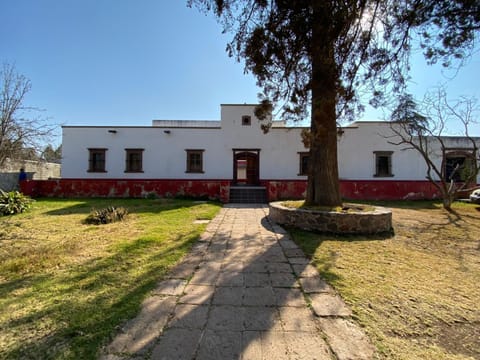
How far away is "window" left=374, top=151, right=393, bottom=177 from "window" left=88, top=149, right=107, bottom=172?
52.0 feet

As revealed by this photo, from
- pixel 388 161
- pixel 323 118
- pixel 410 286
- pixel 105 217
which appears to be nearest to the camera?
pixel 410 286

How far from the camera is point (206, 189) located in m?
11.3

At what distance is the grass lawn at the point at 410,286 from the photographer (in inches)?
69.3

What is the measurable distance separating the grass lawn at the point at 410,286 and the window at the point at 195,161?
30.8 ft

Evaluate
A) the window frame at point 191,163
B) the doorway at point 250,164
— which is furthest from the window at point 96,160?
the doorway at point 250,164

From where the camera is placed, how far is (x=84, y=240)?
171 inches

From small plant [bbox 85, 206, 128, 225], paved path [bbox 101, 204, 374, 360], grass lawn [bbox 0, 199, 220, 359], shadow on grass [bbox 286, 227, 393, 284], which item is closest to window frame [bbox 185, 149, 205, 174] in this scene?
small plant [bbox 85, 206, 128, 225]

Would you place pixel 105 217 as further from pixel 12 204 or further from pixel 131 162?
pixel 131 162

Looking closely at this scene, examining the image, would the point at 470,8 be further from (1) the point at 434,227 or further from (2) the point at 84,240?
(2) the point at 84,240

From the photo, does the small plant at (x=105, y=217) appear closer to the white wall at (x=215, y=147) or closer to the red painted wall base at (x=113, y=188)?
the red painted wall base at (x=113, y=188)

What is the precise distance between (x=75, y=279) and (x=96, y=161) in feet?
42.2

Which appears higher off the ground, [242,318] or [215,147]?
[215,147]

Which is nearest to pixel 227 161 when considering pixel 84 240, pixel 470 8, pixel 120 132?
pixel 120 132

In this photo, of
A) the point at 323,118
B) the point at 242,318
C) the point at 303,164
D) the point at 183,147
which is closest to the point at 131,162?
the point at 183,147
